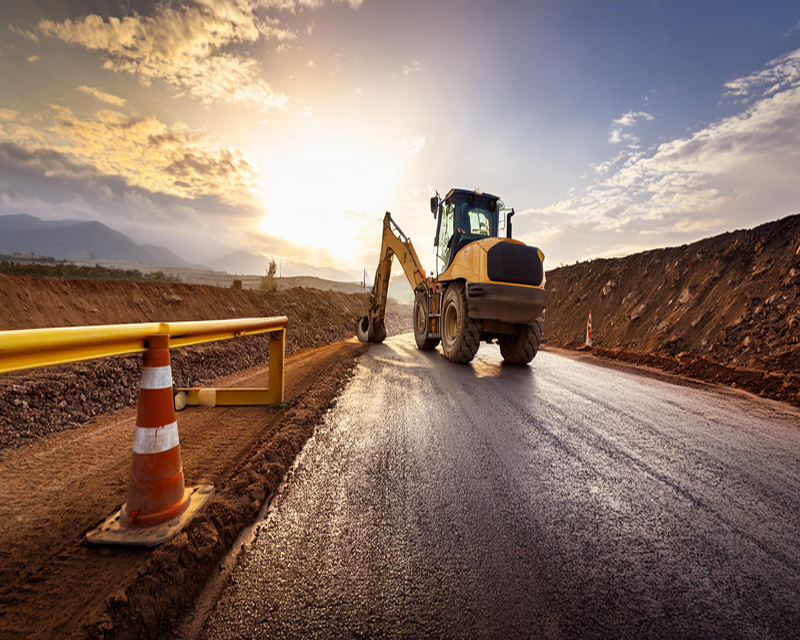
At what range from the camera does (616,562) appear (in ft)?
5.70

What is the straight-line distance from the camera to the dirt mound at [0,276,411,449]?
12.8 ft

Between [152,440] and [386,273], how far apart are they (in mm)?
10442

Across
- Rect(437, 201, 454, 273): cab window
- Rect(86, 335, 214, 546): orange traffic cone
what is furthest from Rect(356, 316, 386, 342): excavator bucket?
Rect(86, 335, 214, 546): orange traffic cone

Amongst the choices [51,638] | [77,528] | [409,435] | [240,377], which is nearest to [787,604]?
[409,435]

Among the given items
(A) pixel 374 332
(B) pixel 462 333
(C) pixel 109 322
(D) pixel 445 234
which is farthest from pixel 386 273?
(C) pixel 109 322

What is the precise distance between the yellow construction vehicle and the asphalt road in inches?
132

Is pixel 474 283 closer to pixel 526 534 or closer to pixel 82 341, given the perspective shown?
pixel 526 534

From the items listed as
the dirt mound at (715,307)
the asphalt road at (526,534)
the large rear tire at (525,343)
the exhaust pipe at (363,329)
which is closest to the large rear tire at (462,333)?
the large rear tire at (525,343)

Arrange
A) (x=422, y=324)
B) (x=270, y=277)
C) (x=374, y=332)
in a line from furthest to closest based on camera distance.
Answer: (x=270, y=277)
(x=374, y=332)
(x=422, y=324)

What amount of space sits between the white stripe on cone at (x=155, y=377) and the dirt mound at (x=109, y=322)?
269 centimetres

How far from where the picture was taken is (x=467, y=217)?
9109 mm

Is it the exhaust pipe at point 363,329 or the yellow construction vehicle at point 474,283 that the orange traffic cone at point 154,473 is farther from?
the exhaust pipe at point 363,329

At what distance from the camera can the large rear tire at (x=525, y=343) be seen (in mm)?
7750

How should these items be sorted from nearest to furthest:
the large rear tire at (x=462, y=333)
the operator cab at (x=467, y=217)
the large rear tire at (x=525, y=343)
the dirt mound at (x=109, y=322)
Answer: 1. the dirt mound at (x=109, y=322)
2. the large rear tire at (x=462, y=333)
3. the large rear tire at (x=525, y=343)
4. the operator cab at (x=467, y=217)
